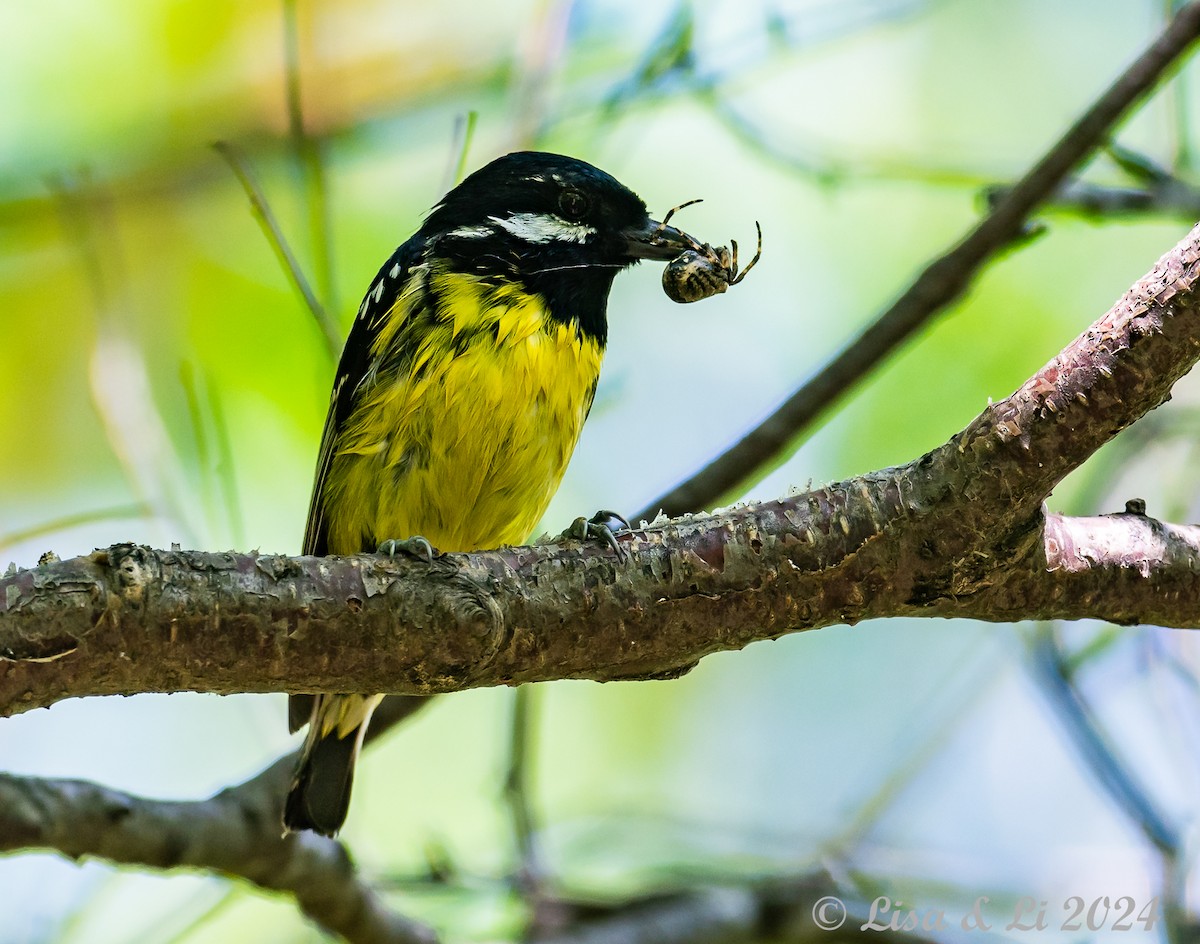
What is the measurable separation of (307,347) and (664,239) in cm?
246

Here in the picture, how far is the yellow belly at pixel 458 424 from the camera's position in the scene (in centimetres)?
438

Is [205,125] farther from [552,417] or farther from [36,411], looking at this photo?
[552,417]

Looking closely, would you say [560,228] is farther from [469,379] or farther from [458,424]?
[458,424]

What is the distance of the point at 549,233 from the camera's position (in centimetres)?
496

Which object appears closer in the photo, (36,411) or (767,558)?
(767,558)

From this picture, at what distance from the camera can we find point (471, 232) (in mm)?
4918

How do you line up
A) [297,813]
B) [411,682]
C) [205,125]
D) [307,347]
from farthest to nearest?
1. [205,125]
2. [307,347]
3. [297,813]
4. [411,682]

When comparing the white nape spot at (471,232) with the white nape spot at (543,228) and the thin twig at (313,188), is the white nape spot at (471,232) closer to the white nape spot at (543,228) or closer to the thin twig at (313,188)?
the white nape spot at (543,228)

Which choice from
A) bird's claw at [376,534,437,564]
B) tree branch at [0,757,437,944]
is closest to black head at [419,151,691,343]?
bird's claw at [376,534,437,564]

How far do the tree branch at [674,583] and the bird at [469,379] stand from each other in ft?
4.07

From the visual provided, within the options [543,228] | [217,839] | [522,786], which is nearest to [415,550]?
[217,839]

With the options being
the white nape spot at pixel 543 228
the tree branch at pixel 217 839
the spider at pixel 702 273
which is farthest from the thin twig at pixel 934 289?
the tree branch at pixel 217 839

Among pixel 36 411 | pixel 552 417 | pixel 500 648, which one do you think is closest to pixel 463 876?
pixel 552 417

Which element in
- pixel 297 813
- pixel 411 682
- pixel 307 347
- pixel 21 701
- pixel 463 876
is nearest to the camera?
pixel 21 701
